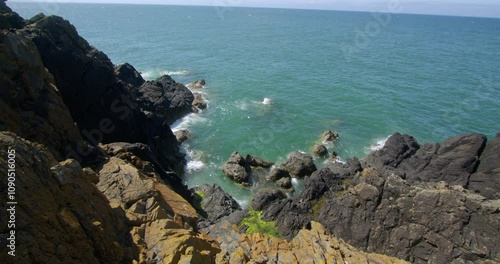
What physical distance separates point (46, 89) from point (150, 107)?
85.8ft

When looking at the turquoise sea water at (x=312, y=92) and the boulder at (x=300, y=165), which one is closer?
the boulder at (x=300, y=165)

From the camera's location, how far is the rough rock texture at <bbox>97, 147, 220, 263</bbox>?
1519 centimetres

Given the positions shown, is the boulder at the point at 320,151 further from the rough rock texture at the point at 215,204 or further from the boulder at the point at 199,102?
the boulder at the point at 199,102

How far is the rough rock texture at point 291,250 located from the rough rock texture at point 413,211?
3.61m

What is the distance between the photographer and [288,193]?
38.7m

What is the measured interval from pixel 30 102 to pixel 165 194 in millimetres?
10242

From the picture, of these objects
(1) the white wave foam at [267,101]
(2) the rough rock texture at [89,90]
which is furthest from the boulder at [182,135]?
(1) the white wave foam at [267,101]

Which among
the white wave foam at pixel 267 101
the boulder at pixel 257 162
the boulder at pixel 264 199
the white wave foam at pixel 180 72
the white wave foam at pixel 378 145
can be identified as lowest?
the white wave foam at pixel 180 72

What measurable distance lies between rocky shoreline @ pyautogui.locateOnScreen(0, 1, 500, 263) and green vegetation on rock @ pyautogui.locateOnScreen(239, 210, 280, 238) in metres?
0.14

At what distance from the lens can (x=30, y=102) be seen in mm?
20203

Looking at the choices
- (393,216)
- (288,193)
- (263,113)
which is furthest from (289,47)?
(393,216)

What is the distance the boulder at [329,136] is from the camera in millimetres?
50875

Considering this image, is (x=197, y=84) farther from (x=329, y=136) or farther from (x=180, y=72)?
(x=329, y=136)

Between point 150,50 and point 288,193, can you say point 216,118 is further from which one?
point 150,50
